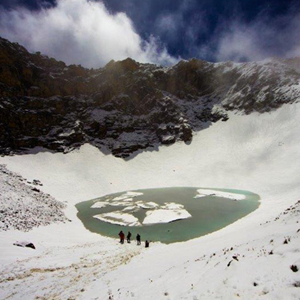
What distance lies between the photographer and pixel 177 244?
23.0m

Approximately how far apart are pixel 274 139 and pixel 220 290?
3337 inches

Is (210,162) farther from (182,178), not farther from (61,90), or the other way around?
(61,90)

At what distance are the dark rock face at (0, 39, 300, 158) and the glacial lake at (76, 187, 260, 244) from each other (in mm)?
49593

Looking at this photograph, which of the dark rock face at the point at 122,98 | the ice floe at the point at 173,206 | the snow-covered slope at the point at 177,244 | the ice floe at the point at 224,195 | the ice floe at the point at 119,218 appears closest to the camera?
the snow-covered slope at the point at 177,244

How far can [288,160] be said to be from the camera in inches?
2594

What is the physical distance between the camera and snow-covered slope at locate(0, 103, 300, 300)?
8.69 m

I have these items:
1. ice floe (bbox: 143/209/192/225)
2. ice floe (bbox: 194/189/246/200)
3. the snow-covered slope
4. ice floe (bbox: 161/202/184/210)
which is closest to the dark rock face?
the snow-covered slope

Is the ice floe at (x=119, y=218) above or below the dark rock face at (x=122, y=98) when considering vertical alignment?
below

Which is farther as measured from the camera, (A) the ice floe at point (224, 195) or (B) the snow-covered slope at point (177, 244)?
(A) the ice floe at point (224, 195)

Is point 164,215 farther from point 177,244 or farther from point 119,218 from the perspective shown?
point 177,244

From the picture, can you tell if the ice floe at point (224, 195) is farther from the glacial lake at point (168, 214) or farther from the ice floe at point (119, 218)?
the ice floe at point (119, 218)

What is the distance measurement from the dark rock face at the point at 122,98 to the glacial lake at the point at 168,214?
4959 centimetres

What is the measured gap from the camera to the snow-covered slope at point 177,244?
869 centimetres

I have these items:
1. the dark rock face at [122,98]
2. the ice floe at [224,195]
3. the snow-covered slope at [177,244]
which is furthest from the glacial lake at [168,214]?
the dark rock face at [122,98]
